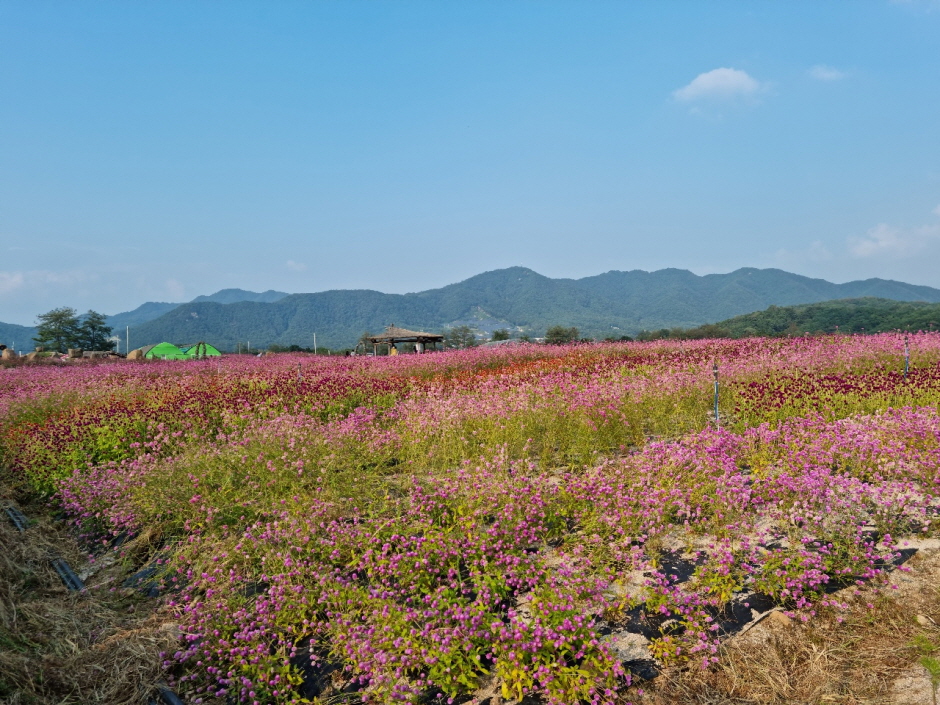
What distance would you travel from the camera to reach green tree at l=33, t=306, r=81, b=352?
7464cm

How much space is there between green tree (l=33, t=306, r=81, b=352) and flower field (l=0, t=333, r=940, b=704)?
83.3m

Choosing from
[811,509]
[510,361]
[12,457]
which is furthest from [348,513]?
[510,361]

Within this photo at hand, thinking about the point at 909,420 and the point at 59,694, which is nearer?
the point at 59,694

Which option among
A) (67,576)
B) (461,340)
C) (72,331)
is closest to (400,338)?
(67,576)

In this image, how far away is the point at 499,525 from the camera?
4332mm

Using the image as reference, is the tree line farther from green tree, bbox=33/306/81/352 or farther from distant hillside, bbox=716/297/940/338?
distant hillside, bbox=716/297/940/338

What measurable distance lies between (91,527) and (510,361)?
1302cm

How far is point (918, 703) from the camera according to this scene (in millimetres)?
2723

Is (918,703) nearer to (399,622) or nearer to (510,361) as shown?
(399,622)

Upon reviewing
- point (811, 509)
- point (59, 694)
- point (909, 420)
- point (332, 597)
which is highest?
point (909, 420)

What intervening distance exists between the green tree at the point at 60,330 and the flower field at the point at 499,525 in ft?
273

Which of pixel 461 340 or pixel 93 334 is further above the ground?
pixel 93 334

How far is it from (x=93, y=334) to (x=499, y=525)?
96.3 meters

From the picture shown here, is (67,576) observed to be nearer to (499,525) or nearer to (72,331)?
(499,525)
